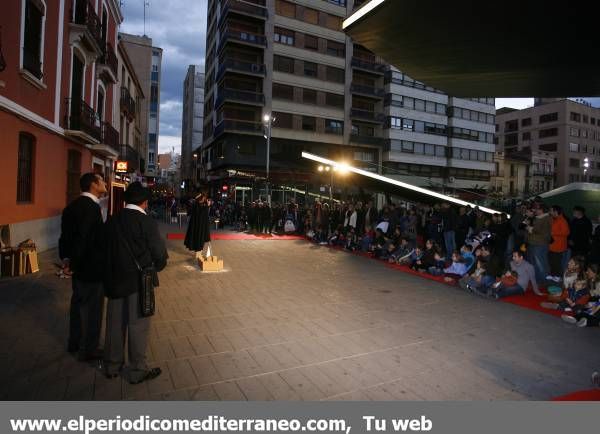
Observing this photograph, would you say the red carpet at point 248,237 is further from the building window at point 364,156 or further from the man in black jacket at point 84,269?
the building window at point 364,156

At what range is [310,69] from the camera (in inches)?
1576

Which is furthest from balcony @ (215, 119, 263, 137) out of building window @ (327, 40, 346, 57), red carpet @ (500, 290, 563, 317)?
red carpet @ (500, 290, 563, 317)

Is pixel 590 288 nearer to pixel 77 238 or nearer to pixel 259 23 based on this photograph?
pixel 77 238

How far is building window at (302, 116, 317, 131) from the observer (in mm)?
39750

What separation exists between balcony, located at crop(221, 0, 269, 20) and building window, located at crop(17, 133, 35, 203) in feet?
103

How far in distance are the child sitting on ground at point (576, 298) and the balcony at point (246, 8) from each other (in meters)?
37.9

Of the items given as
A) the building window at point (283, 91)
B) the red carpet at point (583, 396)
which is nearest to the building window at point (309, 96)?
the building window at point (283, 91)

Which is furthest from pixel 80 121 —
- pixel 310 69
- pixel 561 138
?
pixel 561 138

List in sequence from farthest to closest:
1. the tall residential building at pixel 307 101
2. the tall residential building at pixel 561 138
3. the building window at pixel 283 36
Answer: the tall residential building at pixel 561 138
the building window at pixel 283 36
the tall residential building at pixel 307 101

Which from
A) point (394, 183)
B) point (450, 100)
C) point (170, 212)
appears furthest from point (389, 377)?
point (450, 100)

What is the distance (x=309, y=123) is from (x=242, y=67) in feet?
28.5

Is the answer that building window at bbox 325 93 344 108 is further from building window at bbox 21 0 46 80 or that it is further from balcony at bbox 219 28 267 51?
building window at bbox 21 0 46 80

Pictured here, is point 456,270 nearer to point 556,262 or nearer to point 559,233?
point 556,262

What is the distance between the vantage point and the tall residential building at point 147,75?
44.6m
